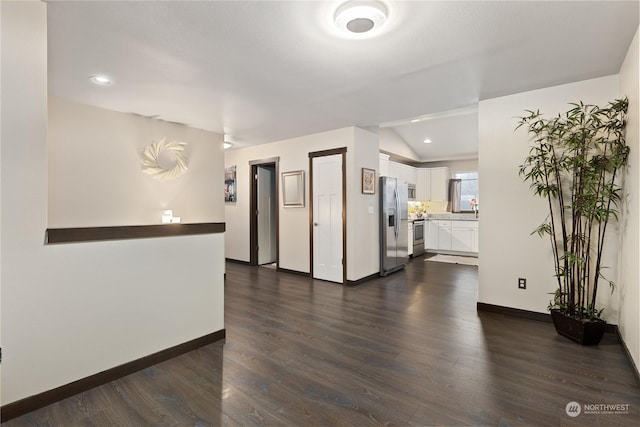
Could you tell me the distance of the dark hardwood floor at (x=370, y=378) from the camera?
179cm

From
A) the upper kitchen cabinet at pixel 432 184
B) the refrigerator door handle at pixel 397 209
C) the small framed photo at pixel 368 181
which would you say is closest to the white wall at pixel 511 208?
the small framed photo at pixel 368 181

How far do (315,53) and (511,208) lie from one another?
2.58m

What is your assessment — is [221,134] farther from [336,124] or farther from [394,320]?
[394,320]

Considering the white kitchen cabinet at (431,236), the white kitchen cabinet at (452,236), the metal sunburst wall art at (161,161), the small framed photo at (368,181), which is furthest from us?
the white kitchen cabinet at (431,236)

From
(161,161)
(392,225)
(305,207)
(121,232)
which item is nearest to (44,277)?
(121,232)

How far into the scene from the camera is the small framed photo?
16.3ft

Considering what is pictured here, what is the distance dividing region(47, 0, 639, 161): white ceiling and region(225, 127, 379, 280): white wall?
108 cm

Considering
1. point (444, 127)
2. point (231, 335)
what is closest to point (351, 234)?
point (231, 335)

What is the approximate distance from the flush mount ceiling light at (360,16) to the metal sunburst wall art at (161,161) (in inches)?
131

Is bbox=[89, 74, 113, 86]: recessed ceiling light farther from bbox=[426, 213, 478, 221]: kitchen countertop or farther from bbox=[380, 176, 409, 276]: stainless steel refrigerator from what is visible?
bbox=[426, 213, 478, 221]: kitchen countertop

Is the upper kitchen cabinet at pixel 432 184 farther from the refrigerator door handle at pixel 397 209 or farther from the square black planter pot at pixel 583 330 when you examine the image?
the square black planter pot at pixel 583 330

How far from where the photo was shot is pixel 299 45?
2.33 metres

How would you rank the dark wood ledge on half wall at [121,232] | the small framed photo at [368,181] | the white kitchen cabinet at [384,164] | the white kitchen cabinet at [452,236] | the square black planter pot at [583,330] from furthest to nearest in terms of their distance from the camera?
the white kitchen cabinet at [452,236] → the white kitchen cabinet at [384,164] → the small framed photo at [368,181] → the square black planter pot at [583,330] → the dark wood ledge on half wall at [121,232]

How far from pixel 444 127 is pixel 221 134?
4428 millimetres
